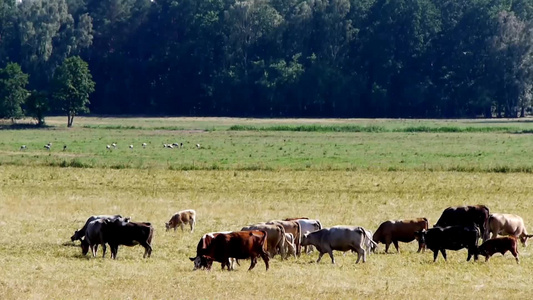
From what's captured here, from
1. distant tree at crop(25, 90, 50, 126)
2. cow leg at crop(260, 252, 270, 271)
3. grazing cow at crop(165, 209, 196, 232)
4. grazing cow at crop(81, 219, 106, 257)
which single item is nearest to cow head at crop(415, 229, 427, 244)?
cow leg at crop(260, 252, 270, 271)

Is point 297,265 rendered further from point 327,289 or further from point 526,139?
point 526,139

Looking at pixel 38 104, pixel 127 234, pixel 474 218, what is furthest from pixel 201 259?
pixel 38 104

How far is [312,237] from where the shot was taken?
2328cm

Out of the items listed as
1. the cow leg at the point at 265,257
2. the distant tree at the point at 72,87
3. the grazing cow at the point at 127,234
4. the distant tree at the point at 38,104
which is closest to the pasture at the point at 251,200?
the cow leg at the point at 265,257

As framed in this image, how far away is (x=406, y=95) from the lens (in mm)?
115625

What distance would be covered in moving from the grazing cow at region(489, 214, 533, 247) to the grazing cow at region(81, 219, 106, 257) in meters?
9.90

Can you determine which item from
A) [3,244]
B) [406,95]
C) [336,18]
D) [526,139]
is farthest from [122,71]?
[3,244]

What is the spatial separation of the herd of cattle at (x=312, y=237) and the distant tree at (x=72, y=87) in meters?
70.1

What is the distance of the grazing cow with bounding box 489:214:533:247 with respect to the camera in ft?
82.7

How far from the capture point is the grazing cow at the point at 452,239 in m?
23.0

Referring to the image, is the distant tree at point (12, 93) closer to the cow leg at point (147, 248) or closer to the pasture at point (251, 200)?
the pasture at point (251, 200)

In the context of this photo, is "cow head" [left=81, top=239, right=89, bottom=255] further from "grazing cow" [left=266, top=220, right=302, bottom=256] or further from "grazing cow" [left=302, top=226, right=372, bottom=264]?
"grazing cow" [left=302, top=226, right=372, bottom=264]

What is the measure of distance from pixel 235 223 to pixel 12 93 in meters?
71.1

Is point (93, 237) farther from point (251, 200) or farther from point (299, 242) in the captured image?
point (251, 200)
